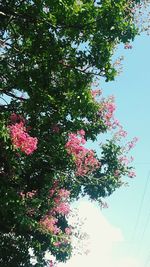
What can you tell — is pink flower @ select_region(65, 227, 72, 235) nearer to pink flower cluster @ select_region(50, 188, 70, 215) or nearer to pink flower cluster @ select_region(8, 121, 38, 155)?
pink flower cluster @ select_region(50, 188, 70, 215)

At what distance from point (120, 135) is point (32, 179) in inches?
181

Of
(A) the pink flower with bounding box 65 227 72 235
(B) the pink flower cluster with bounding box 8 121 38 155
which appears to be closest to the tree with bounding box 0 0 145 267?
(B) the pink flower cluster with bounding box 8 121 38 155

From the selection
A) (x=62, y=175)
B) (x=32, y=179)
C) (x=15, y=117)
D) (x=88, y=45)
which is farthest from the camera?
(x=32, y=179)

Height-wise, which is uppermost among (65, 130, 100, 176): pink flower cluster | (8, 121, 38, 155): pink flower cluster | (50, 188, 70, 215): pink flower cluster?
(65, 130, 100, 176): pink flower cluster

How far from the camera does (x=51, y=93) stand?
11398 mm

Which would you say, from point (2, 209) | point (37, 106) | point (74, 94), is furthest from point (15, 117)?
point (2, 209)

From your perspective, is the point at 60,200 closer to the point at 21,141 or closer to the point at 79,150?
the point at 79,150

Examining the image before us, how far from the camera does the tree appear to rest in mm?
10305

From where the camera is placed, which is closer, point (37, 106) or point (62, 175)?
point (37, 106)

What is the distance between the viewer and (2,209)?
41.2ft

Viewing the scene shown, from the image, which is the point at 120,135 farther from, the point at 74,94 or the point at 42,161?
the point at 74,94

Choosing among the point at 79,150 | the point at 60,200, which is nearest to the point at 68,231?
the point at 60,200

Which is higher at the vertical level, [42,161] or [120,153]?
[120,153]

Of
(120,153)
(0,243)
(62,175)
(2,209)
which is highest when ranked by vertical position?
(120,153)
